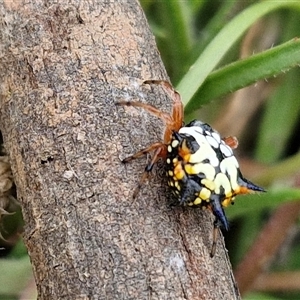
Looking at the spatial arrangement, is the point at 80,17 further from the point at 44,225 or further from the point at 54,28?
the point at 44,225

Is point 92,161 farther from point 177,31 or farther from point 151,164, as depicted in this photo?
point 177,31

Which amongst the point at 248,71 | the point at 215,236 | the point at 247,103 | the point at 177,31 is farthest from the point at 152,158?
the point at 247,103

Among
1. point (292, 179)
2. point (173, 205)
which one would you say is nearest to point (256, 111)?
point (292, 179)

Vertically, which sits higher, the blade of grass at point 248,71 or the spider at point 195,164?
the blade of grass at point 248,71

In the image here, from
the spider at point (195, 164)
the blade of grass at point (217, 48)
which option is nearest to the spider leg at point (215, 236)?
the spider at point (195, 164)

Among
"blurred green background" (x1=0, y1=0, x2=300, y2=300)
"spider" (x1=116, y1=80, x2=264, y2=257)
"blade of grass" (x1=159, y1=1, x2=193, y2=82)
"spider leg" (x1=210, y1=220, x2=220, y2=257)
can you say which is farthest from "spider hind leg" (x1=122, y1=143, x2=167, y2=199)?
"blade of grass" (x1=159, y1=1, x2=193, y2=82)

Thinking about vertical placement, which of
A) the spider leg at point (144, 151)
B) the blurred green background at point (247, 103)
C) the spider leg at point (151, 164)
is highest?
the spider leg at point (144, 151)

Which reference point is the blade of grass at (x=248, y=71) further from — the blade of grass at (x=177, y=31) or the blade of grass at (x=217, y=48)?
the blade of grass at (x=177, y=31)
